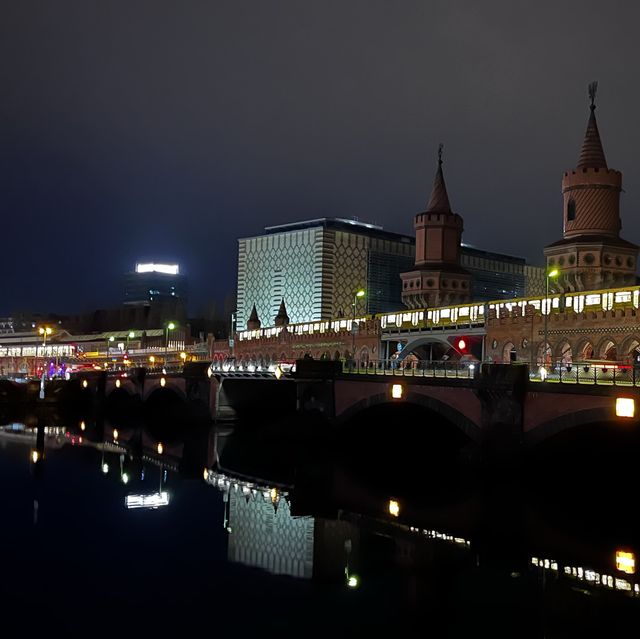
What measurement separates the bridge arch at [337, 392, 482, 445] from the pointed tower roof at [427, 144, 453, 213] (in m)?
50.5

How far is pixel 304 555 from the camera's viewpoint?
30.6 m

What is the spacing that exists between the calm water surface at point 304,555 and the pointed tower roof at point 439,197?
56.9 meters

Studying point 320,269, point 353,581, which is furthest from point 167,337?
point 353,581

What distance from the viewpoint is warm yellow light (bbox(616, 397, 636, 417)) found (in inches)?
1415

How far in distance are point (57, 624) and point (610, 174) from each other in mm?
71377

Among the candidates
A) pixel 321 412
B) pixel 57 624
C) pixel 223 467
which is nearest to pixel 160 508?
pixel 223 467

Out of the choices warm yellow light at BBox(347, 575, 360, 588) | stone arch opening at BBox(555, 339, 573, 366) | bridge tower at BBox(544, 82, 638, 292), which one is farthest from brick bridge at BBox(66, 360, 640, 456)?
bridge tower at BBox(544, 82, 638, 292)

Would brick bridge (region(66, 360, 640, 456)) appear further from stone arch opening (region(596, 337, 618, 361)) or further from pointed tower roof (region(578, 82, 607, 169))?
pointed tower roof (region(578, 82, 607, 169))

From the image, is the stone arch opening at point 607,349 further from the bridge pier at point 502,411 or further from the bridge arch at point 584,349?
the bridge pier at point 502,411

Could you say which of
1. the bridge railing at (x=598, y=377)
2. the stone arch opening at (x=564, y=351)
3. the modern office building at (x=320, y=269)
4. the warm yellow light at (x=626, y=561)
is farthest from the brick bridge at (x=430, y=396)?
the modern office building at (x=320, y=269)

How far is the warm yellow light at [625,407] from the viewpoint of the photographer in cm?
3594

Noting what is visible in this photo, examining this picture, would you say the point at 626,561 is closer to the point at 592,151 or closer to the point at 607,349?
the point at 607,349

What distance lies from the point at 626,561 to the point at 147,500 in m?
22.2

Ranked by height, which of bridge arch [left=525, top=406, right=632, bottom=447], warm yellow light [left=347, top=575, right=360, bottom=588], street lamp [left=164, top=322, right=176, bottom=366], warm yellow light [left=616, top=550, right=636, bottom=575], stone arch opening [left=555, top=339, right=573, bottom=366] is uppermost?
street lamp [left=164, top=322, right=176, bottom=366]
